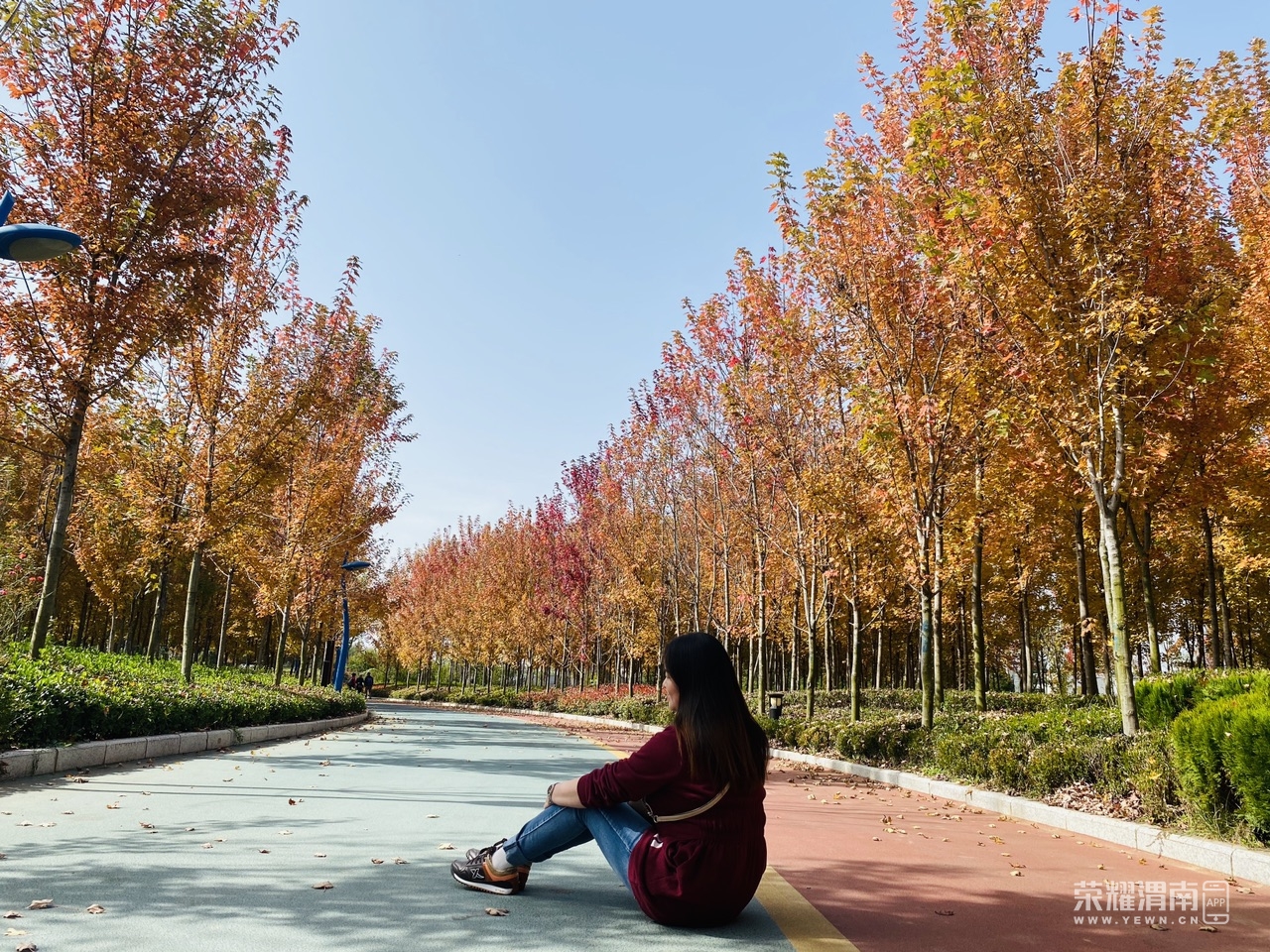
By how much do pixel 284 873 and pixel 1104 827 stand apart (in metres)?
6.06

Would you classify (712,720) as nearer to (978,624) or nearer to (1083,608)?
(978,624)

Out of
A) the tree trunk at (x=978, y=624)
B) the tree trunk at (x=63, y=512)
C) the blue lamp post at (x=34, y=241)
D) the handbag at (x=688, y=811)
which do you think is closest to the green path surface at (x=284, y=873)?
the handbag at (x=688, y=811)

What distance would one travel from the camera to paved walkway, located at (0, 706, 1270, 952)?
3.46 m

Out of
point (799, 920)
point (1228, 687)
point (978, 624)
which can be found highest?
point (978, 624)

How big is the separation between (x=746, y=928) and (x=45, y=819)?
4.83 metres

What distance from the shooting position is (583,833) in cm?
381

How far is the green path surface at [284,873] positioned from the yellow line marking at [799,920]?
0.09 meters

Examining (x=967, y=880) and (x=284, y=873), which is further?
(x=967, y=880)

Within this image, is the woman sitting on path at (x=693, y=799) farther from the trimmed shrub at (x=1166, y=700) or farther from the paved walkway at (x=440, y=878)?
the trimmed shrub at (x=1166, y=700)

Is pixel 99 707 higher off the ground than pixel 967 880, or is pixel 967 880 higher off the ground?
pixel 99 707

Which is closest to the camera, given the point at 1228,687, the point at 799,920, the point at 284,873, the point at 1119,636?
the point at 799,920

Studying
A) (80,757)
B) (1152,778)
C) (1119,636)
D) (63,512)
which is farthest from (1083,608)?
(63,512)

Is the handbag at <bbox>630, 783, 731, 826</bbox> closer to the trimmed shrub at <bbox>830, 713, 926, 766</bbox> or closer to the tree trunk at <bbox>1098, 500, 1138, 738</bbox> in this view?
the tree trunk at <bbox>1098, 500, 1138, 738</bbox>

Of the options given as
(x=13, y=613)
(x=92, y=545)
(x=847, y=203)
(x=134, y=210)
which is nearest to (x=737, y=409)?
(x=847, y=203)
